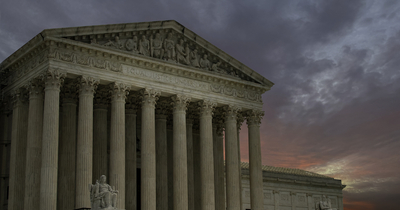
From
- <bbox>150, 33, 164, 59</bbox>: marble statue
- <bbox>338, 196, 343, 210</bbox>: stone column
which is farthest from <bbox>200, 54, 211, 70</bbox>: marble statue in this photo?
<bbox>338, 196, 343, 210</bbox>: stone column

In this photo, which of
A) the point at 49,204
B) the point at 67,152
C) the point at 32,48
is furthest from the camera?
the point at 67,152

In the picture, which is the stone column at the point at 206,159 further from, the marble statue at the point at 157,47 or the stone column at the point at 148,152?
the marble statue at the point at 157,47

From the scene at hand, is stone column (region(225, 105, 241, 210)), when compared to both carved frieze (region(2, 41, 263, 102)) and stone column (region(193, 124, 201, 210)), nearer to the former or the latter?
carved frieze (region(2, 41, 263, 102))

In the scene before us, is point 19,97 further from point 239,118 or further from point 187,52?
point 239,118

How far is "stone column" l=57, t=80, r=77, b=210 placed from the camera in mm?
38656

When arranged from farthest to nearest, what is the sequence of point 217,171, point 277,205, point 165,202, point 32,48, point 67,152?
point 277,205, point 217,171, point 165,202, point 67,152, point 32,48

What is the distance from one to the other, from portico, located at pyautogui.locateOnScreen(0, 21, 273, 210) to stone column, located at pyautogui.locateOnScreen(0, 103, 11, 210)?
0.34 metres

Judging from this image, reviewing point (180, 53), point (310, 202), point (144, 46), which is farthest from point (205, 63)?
point (310, 202)

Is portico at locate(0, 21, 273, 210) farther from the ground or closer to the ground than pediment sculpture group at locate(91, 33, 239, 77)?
closer to the ground

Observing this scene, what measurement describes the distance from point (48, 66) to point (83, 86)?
286 cm

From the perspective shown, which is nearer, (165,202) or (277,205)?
(165,202)

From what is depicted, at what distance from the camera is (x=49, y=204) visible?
33.6 m

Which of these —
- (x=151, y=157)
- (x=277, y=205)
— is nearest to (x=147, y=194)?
(x=151, y=157)

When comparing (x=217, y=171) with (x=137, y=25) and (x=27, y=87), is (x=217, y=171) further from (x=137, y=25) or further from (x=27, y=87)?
(x=27, y=87)
